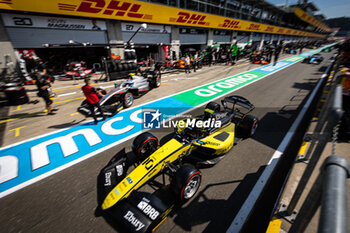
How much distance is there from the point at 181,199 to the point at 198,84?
10.9 metres

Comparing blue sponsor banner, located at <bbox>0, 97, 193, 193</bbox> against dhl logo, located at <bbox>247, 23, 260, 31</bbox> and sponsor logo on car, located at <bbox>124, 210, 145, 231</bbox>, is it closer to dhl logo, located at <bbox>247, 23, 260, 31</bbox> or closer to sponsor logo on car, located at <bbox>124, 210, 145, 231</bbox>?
sponsor logo on car, located at <bbox>124, 210, 145, 231</bbox>

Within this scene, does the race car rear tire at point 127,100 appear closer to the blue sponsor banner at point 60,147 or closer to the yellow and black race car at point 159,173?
the blue sponsor banner at point 60,147

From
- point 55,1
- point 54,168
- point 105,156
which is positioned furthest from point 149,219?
point 55,1

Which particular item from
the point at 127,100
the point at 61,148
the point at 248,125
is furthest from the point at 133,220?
the point at 127,100

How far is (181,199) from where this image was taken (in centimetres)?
→ 343

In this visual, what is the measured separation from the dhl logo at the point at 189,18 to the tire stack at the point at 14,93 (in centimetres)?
1836

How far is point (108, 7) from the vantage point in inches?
588

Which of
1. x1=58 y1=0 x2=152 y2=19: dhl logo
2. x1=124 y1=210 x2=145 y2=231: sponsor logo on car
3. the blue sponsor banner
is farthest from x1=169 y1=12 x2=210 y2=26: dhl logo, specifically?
x1=124 y1=210 x2=145 y2=231: sponsor logo on car

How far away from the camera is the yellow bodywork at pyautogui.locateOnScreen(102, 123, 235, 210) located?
3.30 meters

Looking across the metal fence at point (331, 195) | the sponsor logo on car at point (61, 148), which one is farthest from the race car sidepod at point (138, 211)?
the metal fence at point (331, 195)

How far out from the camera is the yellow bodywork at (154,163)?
3298mm

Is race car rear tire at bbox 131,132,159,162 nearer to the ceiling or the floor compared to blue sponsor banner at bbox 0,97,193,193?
nearer to the ceiling

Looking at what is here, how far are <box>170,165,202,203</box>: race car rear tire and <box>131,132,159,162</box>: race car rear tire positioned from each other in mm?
1376

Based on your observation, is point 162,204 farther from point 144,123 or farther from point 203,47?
point 203,47
